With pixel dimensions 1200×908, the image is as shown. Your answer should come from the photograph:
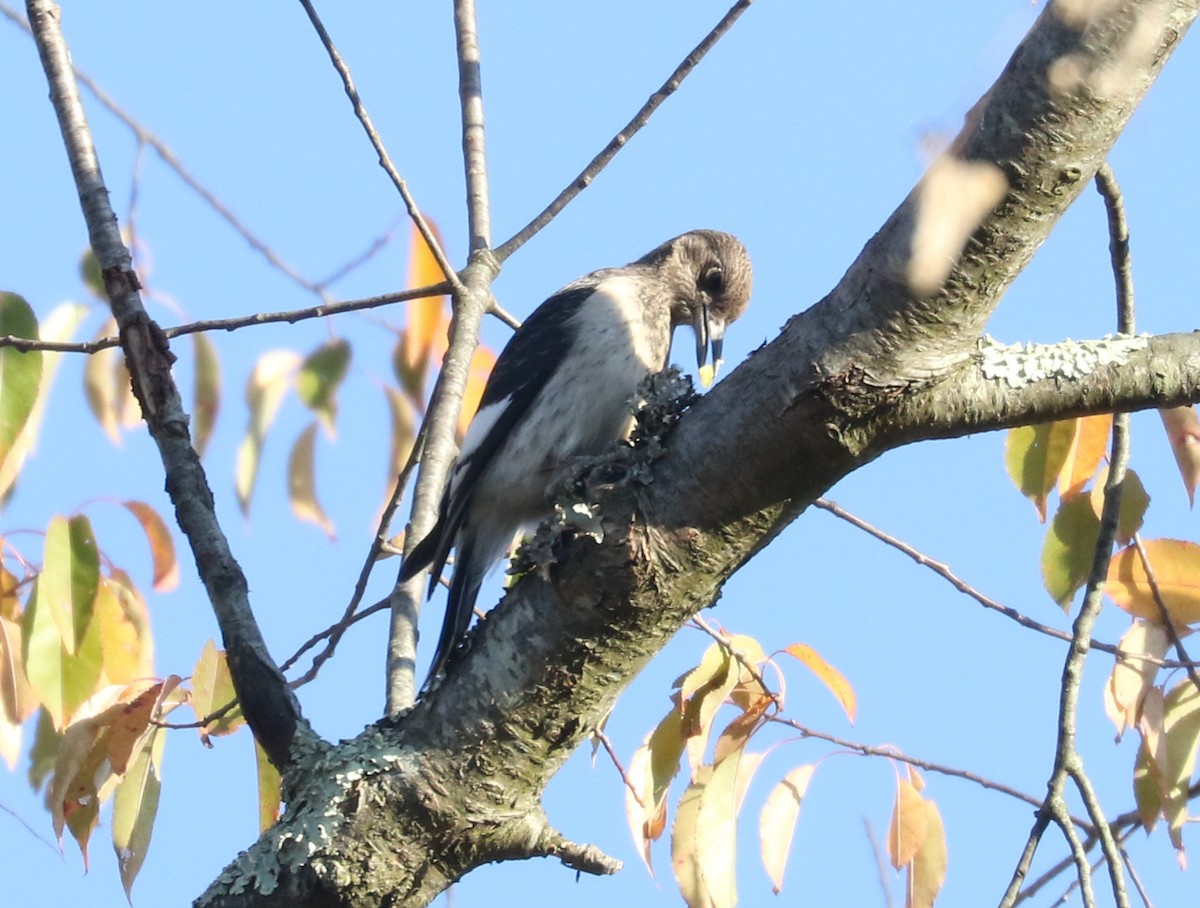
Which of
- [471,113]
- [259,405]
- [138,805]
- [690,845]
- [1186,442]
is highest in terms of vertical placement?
[471,113]

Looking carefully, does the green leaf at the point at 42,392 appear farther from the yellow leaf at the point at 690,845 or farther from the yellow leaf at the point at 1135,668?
the yellow leaf at the point at 1135,668

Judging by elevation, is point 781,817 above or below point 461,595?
below

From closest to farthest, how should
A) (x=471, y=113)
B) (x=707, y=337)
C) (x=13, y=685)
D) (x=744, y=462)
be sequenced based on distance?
(x=744, y=462), (x=13, y=685), (x=471, y=113), (x=707, y=337)

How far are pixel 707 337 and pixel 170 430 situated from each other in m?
2.58

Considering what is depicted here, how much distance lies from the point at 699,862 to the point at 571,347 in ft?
5.43

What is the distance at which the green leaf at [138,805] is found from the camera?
2.54 m

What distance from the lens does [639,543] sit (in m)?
1.79

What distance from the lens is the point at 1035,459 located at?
8.65ft

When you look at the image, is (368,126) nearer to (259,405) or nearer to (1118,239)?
(259,405)

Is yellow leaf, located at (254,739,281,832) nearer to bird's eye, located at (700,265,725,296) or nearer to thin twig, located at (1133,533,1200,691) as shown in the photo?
thin twig, located at (1133,533,1200,691)

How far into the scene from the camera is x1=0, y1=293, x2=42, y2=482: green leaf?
251cm

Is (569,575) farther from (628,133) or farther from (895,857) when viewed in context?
(628,133)

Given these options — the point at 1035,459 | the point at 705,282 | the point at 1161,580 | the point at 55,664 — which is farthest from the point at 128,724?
the point at 705,282

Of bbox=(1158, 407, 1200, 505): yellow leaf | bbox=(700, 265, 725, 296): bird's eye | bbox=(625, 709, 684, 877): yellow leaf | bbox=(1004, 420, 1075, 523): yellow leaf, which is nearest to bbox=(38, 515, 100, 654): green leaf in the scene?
bbox=(625, 709, 684, 877): yellow leaf
